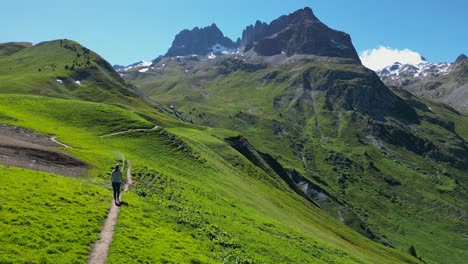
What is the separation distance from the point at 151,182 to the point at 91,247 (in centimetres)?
2693

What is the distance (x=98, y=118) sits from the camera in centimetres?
10006

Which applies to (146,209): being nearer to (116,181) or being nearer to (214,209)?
(116,181)

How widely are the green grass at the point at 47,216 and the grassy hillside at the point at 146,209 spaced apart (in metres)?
0.08

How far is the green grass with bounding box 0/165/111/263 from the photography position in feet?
90.5

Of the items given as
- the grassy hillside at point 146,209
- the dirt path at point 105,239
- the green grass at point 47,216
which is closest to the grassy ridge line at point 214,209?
the grassy hillside at point 146,209

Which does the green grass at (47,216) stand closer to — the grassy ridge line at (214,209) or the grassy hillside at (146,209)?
the grassy hillside at (146,209)

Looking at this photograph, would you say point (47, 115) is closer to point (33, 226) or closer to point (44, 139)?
point (44, 139)

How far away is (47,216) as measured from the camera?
1325 inches

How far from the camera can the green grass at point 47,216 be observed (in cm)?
2758

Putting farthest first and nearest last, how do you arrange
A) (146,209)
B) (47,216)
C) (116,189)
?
1. (146,209)
2. (116,189)
3. (47,216)

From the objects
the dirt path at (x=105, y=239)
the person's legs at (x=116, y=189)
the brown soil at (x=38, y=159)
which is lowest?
the dirt path at (x=105, y=239)

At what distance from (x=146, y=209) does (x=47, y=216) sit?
1156 centimetres

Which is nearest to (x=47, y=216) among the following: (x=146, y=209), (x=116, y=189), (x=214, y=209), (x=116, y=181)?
(x=116, y=181)

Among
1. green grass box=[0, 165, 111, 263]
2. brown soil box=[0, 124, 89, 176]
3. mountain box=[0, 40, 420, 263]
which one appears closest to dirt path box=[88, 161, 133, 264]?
mountain box=[0, 40, 420, 263]
